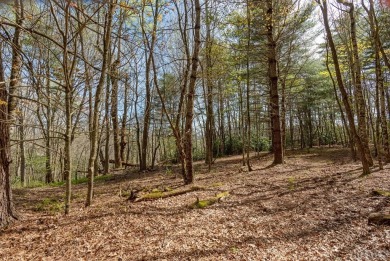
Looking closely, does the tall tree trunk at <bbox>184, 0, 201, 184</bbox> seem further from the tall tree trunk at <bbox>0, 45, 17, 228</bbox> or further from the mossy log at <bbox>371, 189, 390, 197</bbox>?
the mossy log at <bbox>371, 189, 390, 197</bbox>

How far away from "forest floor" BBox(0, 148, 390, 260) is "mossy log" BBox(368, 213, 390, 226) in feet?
0.38

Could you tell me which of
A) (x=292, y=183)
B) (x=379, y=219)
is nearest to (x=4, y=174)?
(x=379, y=219)

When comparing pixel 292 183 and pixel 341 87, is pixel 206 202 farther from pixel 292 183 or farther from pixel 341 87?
pixel 341 87

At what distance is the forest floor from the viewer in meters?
3.02

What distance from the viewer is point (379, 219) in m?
3.40

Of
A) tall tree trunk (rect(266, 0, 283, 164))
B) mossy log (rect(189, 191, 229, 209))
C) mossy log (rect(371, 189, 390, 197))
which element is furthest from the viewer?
tall tree trunk (rect(266, 0, 283, 164))

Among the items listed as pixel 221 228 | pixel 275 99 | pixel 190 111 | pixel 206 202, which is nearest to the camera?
pixel 221 228

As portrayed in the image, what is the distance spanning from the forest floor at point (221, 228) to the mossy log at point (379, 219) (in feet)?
0.38

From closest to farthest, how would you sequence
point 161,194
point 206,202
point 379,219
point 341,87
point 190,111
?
point 379,219
point 206,202
point 161,194
point 341,87
point 190,111

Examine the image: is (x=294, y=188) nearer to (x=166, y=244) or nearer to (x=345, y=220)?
(x=345, y=220)

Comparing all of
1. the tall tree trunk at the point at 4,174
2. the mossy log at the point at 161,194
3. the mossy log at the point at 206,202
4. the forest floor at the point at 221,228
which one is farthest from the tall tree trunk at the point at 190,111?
the tall tree trunk at the point at 4,174

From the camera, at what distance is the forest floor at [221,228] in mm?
Result: 3020

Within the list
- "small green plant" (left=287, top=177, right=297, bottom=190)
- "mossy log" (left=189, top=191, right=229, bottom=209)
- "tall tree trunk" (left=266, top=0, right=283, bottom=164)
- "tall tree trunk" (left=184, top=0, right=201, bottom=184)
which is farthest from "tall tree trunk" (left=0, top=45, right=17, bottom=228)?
"tall tree trunk" (left=266, top=0, right=283, bottom=164)

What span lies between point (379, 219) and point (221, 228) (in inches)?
92.3
